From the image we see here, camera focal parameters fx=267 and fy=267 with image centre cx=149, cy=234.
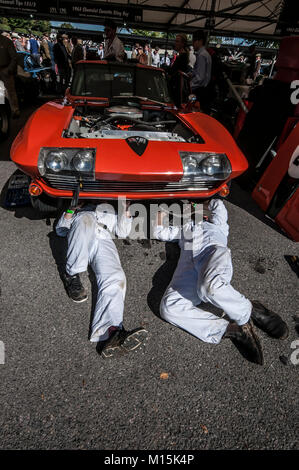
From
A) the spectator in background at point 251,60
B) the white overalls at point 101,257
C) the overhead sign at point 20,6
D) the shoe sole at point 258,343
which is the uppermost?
the overhead sign at point 20,6

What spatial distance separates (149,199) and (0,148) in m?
3.39

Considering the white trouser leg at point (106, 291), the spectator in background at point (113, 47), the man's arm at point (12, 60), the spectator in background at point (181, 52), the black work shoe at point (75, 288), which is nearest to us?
the white trouser leg at point (106, 291)

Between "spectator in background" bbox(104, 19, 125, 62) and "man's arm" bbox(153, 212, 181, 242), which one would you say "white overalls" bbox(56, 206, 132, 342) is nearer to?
"man's arm" bbox(153, 212, 181, 242)

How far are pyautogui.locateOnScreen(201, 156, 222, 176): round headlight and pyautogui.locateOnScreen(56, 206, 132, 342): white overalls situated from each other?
2.26 feet

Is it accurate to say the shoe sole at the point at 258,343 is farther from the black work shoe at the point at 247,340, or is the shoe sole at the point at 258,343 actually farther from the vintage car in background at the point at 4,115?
the vintage car in background at the point at 4,115

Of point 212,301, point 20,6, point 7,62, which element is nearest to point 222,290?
point 212,301

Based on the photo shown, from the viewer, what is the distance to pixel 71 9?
27.0 feet

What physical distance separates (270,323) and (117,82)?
9.88 feet

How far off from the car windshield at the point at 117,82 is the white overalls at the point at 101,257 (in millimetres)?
1814

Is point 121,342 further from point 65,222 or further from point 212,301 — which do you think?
point 65,222

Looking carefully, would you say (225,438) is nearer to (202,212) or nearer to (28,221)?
(202,212)

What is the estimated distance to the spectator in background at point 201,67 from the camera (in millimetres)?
4480

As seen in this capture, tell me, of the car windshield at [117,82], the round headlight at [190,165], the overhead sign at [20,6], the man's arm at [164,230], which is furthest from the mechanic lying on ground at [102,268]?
the overhead sign at [20,6]
